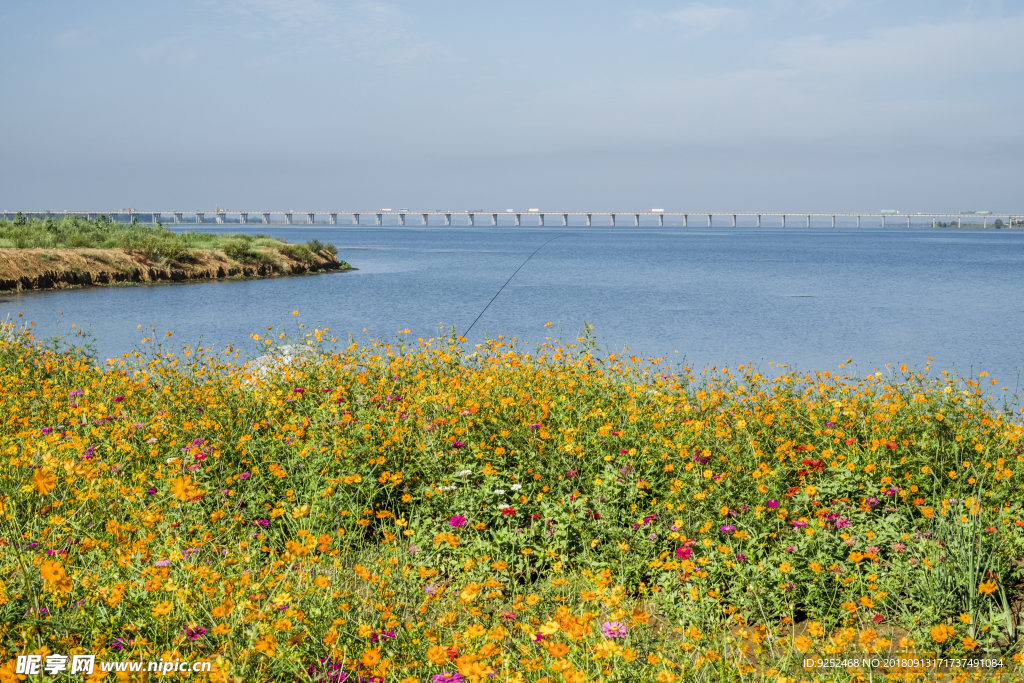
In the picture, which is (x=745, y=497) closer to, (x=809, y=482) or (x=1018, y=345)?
(x=809, y=482)

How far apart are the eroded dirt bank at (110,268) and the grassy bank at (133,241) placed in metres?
0.78

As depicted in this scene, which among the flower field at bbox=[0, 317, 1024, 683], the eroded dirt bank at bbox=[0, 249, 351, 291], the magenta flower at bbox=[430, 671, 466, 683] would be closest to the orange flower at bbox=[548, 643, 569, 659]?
the flower field at bbox=[0, 317, 1024, 683]

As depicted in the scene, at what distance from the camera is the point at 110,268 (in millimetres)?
37188

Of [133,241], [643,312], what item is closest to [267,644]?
[643,312]

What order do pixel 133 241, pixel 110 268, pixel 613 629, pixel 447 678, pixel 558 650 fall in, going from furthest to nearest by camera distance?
pixel 133 241 → pixel 110 268 → pixel 613 629 → pixel 447 678 → pixel 558 650

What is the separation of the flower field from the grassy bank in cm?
3763

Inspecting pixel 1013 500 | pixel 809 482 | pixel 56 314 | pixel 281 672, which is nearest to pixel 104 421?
pixel 281 672

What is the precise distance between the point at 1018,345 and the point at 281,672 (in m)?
22.9

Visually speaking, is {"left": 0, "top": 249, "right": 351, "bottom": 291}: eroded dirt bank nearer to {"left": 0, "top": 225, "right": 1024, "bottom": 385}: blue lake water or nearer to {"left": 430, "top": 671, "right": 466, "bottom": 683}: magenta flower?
{"left": 0, "top": 225, "right": 1024, "bottom": 385}: blue lake water

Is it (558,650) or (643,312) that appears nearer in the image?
(558,650)

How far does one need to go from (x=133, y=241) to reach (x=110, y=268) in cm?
660

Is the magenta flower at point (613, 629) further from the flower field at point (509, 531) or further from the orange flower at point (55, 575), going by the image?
the orange flower at point (55, 575)

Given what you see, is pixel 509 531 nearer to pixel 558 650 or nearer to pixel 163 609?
pixel 558 650

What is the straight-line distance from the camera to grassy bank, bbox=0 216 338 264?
134ft
